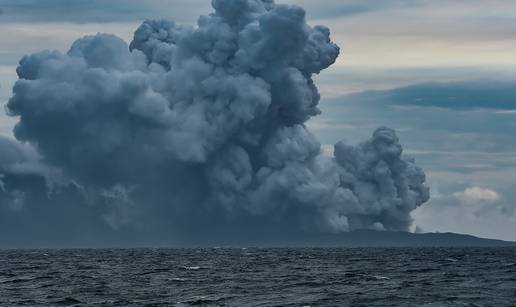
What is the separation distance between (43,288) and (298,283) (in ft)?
86.4

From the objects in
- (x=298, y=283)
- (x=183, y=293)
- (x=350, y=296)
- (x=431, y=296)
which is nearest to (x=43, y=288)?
(x=183, y=293)

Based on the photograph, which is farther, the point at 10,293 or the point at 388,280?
the point at 388,280

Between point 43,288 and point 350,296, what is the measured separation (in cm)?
3271

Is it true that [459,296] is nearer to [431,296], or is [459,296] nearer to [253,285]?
[431,296]

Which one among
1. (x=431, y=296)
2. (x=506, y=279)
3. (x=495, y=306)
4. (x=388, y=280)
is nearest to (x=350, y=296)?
(x=431, y=296)

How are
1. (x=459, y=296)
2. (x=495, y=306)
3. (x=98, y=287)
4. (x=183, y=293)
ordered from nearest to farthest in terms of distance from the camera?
(x=495, y=306)
(x=459, y=296)
(x=183, y=293)
(x=98, y=287)

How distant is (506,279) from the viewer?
9175 cm

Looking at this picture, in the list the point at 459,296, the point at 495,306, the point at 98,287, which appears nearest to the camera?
the point at 495,306

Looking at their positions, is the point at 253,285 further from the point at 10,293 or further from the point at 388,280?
the point at 10,293

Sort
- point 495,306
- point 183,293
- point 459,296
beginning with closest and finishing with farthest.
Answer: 1. point 495,306
2. point 459,296
3. point 183,293

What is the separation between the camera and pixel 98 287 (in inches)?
3418

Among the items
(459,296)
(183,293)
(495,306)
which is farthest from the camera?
(183,293)

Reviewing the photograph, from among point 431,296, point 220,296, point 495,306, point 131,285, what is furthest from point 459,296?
point 131,285

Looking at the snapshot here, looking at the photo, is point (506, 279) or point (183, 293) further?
point (506, 279)
